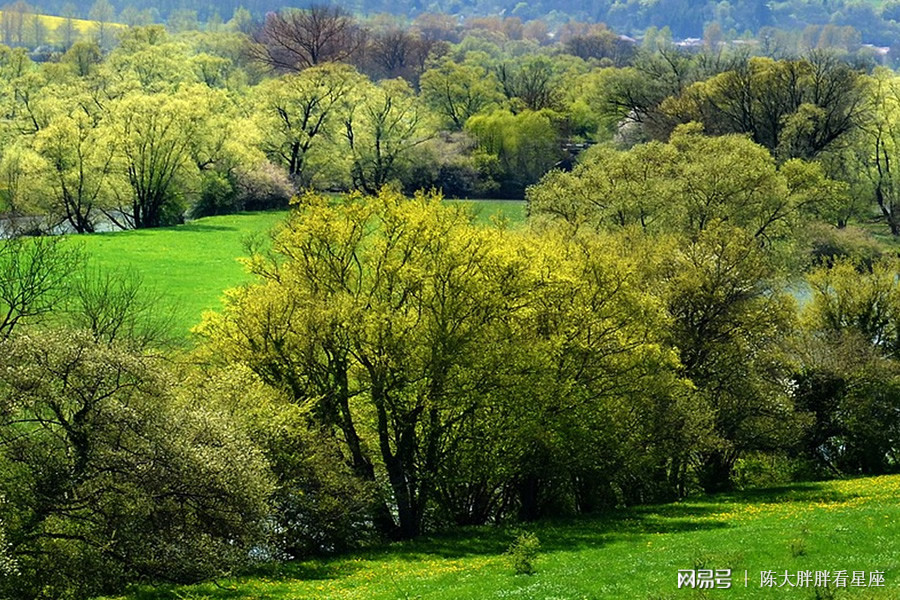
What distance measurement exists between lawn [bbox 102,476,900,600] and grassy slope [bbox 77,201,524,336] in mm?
26100

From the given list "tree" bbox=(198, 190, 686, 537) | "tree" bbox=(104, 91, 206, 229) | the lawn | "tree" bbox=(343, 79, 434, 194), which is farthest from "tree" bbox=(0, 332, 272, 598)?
"tree" bbox=(343, 79, 434, 194)

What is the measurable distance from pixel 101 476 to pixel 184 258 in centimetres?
5035

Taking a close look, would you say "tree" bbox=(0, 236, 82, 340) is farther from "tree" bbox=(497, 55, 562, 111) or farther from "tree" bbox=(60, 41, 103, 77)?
"tree" bbox=(497, 55, 562, 111)

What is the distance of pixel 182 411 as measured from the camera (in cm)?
2372

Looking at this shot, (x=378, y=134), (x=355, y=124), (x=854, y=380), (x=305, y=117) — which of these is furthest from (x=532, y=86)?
(x=854, y=380)

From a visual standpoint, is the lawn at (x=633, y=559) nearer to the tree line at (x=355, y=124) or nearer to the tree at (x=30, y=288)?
the tree at (x=30, y=288)

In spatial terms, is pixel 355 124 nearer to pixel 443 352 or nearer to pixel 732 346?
pixel 732 346

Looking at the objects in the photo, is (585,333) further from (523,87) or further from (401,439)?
(523,87)

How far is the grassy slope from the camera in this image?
5947 cm

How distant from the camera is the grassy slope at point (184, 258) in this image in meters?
59.5

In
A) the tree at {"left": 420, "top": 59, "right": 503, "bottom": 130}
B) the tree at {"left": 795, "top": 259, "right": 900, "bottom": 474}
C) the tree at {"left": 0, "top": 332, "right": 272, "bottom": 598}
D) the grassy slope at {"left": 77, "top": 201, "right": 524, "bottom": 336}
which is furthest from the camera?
the tree at {"left": 420, "top": 59, "right": 503, "bottom": 130}

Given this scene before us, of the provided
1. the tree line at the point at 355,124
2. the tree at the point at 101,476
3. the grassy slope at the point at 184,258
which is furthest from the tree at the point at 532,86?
the tree at the point at 101,476

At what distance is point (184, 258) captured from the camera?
233 ft

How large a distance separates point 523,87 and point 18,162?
7323 cm
